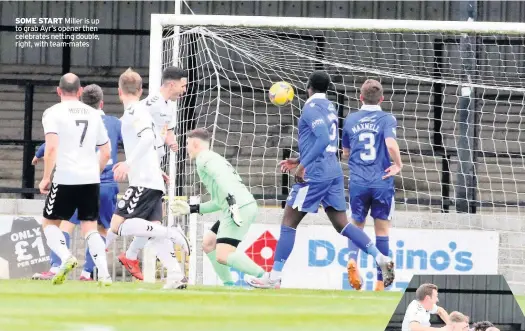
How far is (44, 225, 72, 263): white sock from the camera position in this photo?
10305 mm

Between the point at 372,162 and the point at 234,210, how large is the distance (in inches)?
56.5

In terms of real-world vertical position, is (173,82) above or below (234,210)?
above

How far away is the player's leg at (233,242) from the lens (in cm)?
1105

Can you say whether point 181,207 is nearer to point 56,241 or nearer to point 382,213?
point 56,241

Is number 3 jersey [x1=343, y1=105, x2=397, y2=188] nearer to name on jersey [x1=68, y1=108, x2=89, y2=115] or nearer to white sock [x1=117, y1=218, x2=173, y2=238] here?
white sock [x1=117, y1=218, x2=173, y2=238]

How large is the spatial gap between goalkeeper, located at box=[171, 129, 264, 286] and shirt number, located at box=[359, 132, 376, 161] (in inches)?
45.3

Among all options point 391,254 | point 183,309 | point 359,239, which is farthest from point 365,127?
point 183,309

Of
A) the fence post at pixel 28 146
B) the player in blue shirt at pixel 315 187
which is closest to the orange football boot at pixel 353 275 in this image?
the player in blue shirt at pixel 315 187

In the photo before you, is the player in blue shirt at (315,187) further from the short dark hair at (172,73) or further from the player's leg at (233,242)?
the short dark hair at (172,73)

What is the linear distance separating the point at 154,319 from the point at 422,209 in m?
10.6

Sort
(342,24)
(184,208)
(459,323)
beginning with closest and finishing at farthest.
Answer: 1. (459,323)
2. (184,208)
3. (342,24)

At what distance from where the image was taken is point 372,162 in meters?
11.7

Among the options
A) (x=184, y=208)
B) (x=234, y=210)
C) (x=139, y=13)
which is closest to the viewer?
(x=234, y=210)

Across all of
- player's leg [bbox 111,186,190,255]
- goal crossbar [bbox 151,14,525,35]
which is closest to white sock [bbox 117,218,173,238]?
player's leg [bbox 111,186,190,255]
